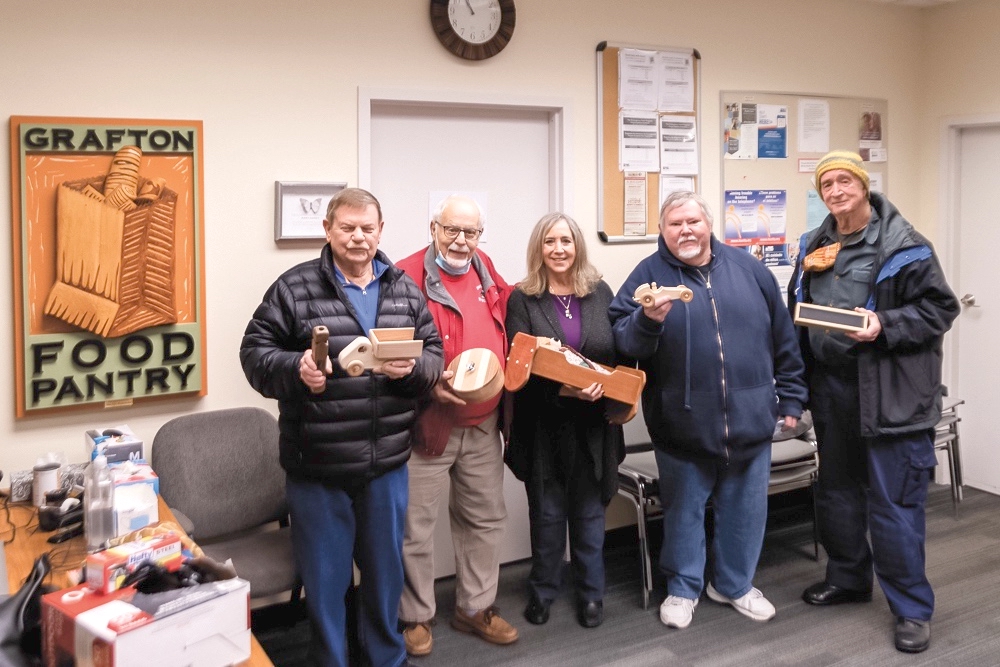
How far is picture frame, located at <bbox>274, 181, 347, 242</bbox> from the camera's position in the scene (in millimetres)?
2840

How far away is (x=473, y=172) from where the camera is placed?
10.8 ft

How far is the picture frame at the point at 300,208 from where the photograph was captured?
2.84 metres

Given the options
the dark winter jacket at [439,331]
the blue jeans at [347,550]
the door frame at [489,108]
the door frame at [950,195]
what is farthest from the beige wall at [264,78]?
the door frame at [950,195]

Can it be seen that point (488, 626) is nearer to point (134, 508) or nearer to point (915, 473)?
point (134, 508)

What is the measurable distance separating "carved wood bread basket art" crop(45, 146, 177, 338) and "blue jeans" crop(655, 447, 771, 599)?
69.7 inches

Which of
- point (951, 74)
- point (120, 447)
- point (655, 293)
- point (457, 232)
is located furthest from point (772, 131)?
point (120, 447)

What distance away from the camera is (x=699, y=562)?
293 cm

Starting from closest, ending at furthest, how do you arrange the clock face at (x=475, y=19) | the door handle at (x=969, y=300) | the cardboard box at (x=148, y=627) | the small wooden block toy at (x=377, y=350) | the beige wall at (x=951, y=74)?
1. the cardboard box at (x=148, y=627)
2. the small wooden block toy at (x=377, y=350)
3. the clock face at (x=475, y=19)
4. the beige wall at (x=951, y=74)
5. the door handle at (x=969, y=300)

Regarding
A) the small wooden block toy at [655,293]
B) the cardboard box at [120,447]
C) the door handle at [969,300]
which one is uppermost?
the small wooden block toy at [655,293]

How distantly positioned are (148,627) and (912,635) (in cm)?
237

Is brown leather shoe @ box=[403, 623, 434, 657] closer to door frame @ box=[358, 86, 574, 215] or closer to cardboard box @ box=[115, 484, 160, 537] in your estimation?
cardboard box @ box=[115, 484, 160, 537]

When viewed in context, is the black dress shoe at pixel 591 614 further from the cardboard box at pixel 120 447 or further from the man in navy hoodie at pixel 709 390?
the cardboard box at pixel 120 447

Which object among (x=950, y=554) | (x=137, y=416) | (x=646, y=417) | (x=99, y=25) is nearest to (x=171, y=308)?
(x=137, y=416)

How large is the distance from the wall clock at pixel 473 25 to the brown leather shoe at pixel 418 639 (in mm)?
2033
